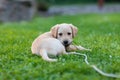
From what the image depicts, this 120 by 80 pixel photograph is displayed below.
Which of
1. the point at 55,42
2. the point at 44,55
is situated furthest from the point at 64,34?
the point at 44,55

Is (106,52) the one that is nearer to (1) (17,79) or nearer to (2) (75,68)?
(2) (75,68)

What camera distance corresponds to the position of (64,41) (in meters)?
7.45

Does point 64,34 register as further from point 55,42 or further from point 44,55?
point 44,55

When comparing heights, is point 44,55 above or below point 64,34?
below

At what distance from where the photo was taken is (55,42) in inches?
282

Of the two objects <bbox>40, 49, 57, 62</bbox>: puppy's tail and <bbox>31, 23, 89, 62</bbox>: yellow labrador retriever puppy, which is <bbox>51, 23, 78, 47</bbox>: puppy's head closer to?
<bbox>31, 23, 89, 62</bbox>: yellow labrador retriever puppy

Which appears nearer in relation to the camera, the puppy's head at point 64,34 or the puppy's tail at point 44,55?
the puppy's tail at point 44,55

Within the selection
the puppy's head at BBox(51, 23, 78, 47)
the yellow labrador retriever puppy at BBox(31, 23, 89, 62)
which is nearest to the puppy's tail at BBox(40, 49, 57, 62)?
the yellow labrador retriever puppy at BBox(31, 23, 89, 62)

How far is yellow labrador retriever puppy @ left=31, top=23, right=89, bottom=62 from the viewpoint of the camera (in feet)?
22.9

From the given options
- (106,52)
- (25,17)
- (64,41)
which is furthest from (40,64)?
(25,17)

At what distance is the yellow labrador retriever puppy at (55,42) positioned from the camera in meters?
6.98

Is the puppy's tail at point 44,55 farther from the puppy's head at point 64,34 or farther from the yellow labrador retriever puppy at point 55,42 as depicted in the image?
the puppy's head at point 64,34

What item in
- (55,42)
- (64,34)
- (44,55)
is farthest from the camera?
(64,34)

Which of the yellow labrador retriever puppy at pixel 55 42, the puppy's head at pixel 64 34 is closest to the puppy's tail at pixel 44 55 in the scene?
the yellow labrador retriever puppy at pixel 55 42
